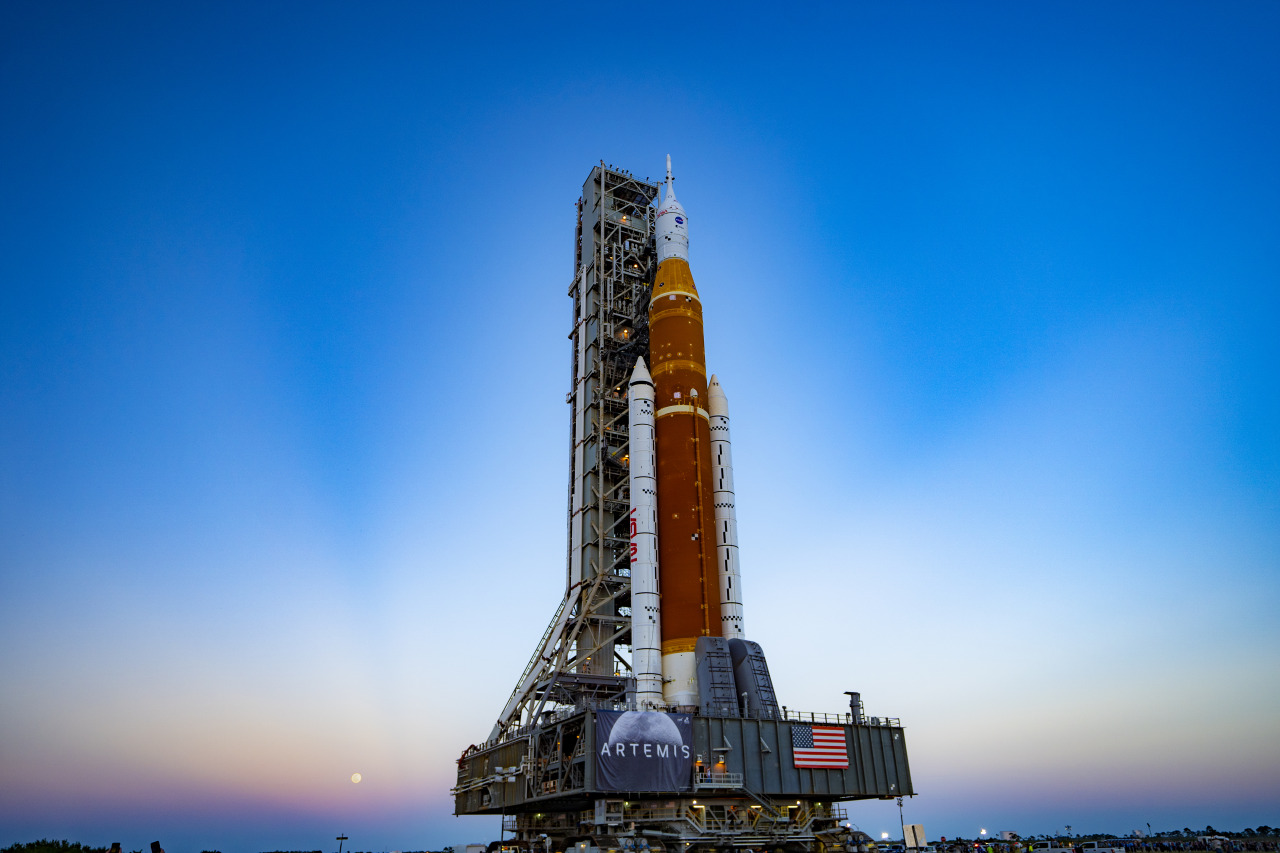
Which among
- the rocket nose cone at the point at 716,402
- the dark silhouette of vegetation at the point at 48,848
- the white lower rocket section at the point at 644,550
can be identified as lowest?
the dark silhouette of vegetation at the point at 48,848

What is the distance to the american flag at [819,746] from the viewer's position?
33.8 metres

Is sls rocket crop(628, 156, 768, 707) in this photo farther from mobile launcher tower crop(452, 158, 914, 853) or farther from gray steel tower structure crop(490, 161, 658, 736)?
gray steel tower structure crop(490, 161, 658, 736)

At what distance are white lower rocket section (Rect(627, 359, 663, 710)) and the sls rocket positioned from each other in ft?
0.16

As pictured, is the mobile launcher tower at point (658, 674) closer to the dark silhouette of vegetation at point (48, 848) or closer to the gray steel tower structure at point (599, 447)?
the gray steel tower structure at point (599, 447)

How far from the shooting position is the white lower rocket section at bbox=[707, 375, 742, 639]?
→ 37.5 m

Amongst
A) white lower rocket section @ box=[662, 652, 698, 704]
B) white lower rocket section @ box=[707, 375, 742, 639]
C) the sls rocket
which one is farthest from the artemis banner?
white lower rocket section @ box=[707, 375, 742, 639]

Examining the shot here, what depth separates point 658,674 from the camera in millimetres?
35531

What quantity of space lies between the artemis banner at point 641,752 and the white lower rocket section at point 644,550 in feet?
12.3

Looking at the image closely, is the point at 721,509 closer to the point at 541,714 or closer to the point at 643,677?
the point at 643,677

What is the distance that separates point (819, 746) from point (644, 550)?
37.3ft

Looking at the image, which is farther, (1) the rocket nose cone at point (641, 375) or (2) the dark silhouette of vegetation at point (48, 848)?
(1) the rocket nose cone at point (641, 375)

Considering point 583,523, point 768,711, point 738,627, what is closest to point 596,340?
point 583,523

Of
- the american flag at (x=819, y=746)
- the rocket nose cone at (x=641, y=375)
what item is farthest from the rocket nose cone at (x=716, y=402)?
the american flag at (x=819, y=746)

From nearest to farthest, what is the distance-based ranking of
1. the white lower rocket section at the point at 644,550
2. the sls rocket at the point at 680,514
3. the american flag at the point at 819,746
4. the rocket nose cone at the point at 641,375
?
the american flag at the point at 819,746, the white lower rocket section at the point at 644,550, the sls rocket at the point at 680,514, the rocket nose cone at the point at 641,375
